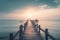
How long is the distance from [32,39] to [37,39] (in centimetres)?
53

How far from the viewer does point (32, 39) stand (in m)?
15.9

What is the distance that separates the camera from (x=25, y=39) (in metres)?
15.9

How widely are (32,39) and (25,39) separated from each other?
748mm

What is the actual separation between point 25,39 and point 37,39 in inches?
50.4

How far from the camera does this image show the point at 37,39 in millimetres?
15867
